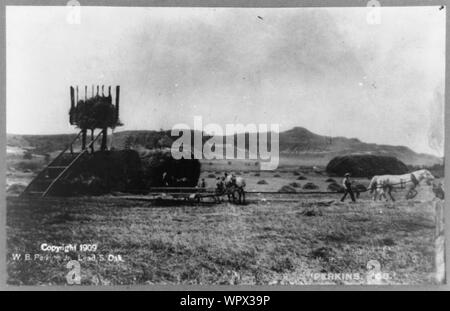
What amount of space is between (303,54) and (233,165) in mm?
1303

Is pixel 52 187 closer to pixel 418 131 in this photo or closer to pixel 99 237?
pixel 99 237

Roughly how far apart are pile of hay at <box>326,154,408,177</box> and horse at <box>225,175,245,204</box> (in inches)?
35.3

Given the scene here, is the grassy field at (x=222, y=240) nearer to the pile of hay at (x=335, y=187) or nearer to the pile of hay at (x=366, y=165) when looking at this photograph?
the pile of hay at (x=335, y=187)

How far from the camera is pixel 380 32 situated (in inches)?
170

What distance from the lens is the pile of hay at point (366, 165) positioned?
172 inches

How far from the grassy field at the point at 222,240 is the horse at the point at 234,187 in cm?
11

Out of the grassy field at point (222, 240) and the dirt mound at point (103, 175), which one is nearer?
the grassy field at point (222, 240)

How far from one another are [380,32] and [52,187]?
3601mm

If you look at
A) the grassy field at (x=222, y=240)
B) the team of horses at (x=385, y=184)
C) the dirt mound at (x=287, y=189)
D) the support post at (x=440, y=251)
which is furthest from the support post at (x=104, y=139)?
the support post at (x=440, y=251)

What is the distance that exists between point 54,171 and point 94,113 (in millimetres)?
706

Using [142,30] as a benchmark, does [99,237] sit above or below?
below
